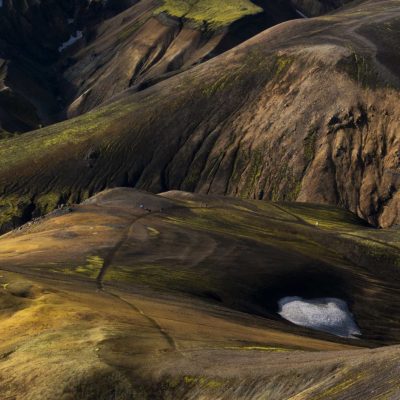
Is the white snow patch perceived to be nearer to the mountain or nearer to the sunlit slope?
the mountain

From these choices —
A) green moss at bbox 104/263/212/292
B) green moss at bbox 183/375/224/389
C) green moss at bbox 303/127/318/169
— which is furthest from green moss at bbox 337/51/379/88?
green moss at bbox 183/375/224/389

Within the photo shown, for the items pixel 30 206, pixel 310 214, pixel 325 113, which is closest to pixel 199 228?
pixel 310 214

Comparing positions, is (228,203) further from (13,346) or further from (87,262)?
(13,346)

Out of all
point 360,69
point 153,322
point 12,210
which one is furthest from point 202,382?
point 12,210

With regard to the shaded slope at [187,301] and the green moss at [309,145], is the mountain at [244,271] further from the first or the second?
the green moss at [309,145]

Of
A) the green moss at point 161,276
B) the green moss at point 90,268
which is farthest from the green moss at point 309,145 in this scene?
the green moss at point 90,268
